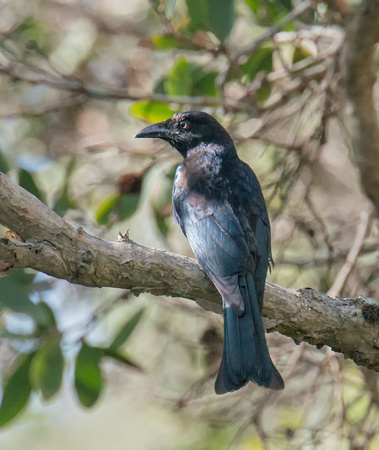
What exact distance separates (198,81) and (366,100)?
1469 mm

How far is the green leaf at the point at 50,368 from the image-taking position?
3.98m

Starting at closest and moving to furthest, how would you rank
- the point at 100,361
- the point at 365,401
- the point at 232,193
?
1. the point at 232,193
2. the point at 100,361
3. the point at 365,401

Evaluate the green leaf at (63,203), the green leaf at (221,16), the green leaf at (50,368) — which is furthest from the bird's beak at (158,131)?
the green leaf at (50,368)

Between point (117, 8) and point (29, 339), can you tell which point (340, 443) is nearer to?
point (29, 339)

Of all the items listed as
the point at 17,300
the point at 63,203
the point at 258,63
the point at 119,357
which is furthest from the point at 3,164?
the point at 258,63

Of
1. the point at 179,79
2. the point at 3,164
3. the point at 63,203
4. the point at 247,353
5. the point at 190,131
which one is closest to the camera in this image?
the point at 247,353

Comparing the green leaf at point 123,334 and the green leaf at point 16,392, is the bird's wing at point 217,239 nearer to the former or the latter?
the green leaf at point 123,334

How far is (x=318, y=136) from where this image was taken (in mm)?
4691

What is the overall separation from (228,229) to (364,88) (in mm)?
1313

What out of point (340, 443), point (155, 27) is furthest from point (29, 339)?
point (155, 27)

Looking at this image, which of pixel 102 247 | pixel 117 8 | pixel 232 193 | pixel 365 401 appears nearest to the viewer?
pixel 102 247

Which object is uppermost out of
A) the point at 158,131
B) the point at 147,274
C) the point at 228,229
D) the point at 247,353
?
the point at 147,274

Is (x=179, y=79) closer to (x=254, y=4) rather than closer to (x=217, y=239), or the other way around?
(x=254, y=4)

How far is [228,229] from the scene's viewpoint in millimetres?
3562
